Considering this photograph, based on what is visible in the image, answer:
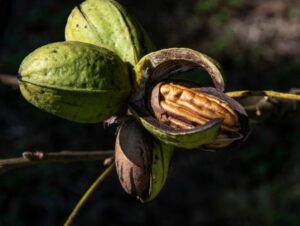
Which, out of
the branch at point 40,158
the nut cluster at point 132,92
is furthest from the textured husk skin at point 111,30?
the branch at point 40,158

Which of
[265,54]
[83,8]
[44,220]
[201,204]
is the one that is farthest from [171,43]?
[83,8]

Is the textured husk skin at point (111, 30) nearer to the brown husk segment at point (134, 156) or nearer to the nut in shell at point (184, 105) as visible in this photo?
the nut in shell at point (184, 105)

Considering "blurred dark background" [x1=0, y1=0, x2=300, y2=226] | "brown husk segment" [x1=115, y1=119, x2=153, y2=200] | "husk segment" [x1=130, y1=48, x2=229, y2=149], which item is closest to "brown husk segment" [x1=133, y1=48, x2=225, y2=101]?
"husk segment" [x1=130, y1=48, x2=229, y2=149]

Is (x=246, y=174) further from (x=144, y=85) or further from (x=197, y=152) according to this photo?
(x=144, y=85)

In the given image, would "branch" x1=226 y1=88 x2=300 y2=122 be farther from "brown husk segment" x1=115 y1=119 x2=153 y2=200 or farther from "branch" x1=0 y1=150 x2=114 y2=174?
"branch" x1=0 y1=150 x2=114 y2=174

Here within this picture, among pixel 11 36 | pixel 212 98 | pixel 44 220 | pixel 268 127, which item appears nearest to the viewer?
pixel 212 98

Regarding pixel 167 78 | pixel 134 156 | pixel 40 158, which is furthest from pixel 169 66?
pixel 40 158

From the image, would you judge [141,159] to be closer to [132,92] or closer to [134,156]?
[134,156]
